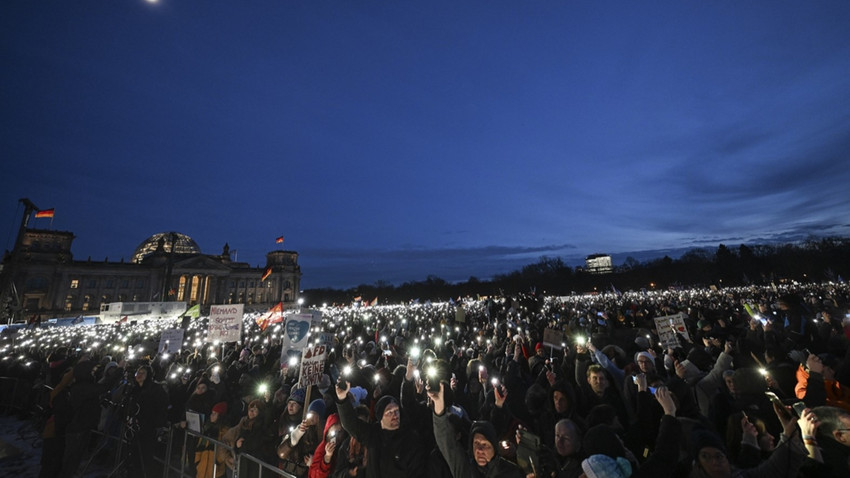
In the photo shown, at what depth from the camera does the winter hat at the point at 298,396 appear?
5.81 meters

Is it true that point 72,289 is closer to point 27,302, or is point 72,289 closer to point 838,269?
point 27,302

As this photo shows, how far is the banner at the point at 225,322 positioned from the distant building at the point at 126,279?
2106 inches

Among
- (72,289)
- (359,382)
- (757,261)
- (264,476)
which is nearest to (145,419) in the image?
(264,476)

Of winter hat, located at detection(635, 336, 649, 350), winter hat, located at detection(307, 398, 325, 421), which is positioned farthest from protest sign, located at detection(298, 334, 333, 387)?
winter hat, located at detection(635, 336, 649, 350)

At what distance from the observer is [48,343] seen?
19688 millimetres

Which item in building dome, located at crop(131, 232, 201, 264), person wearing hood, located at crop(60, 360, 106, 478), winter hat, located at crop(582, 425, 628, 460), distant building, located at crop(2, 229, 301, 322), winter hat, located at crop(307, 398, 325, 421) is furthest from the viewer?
building dome, located at crop(131, 232, 201, 264)

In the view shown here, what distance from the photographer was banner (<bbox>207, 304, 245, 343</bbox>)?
1239cm

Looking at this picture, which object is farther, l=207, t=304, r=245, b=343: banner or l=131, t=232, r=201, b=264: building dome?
l=131, t=232, r=201, b=264: building dome

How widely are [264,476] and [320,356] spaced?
2.01 m

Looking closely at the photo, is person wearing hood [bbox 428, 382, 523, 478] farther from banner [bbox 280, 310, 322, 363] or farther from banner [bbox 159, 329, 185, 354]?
banner [bbox 159, 329, 185, 354]

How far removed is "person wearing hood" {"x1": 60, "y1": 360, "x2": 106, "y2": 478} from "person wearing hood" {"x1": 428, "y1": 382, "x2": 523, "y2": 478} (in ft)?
22.9

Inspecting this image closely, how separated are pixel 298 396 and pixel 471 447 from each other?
12.2 ft

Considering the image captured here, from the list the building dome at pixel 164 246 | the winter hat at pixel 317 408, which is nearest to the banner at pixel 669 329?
the winter hat at pixel 317 408

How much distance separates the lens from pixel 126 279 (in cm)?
7312
